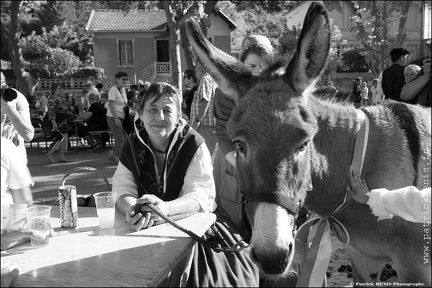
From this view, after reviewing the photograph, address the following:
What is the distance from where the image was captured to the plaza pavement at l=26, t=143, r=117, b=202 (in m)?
8.15

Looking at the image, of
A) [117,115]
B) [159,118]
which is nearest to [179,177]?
[159,118]

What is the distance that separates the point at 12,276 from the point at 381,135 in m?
2.14

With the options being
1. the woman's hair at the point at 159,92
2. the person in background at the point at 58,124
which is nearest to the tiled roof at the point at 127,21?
the person in background at the point at 58,124

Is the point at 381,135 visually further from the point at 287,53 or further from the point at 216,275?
the point at 216,275

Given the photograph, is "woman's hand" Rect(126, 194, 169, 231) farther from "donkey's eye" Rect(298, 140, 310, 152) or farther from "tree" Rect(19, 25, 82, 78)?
"tree" Rect(19, 25, 82, 78)

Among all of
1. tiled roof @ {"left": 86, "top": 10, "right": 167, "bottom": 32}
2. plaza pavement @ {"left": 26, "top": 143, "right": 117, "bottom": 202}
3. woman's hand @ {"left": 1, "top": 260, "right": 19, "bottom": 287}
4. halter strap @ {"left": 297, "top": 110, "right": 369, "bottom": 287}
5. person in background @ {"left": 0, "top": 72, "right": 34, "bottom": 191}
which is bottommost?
plaza pavement @ {"left": 26, "top": 143, "right": 117, "bottom": 202}

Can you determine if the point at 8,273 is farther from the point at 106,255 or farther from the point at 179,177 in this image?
the point at 179,177

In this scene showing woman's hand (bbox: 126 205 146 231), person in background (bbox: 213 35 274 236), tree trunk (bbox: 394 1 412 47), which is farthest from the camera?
tree trunk (bbox: 394 1 412 47)

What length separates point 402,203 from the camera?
232 centimetres

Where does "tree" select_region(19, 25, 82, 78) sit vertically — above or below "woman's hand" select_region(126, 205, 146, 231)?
above

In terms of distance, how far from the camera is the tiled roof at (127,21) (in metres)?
40.7

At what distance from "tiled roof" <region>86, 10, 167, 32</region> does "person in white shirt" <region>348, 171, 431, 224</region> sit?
Result: 39791 millimetres

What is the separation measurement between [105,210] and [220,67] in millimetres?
1166

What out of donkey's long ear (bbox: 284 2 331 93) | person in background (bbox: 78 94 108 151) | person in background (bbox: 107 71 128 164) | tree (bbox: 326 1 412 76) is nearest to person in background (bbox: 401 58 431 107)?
donkey's long ear (bbox: 284 2 331 93)
